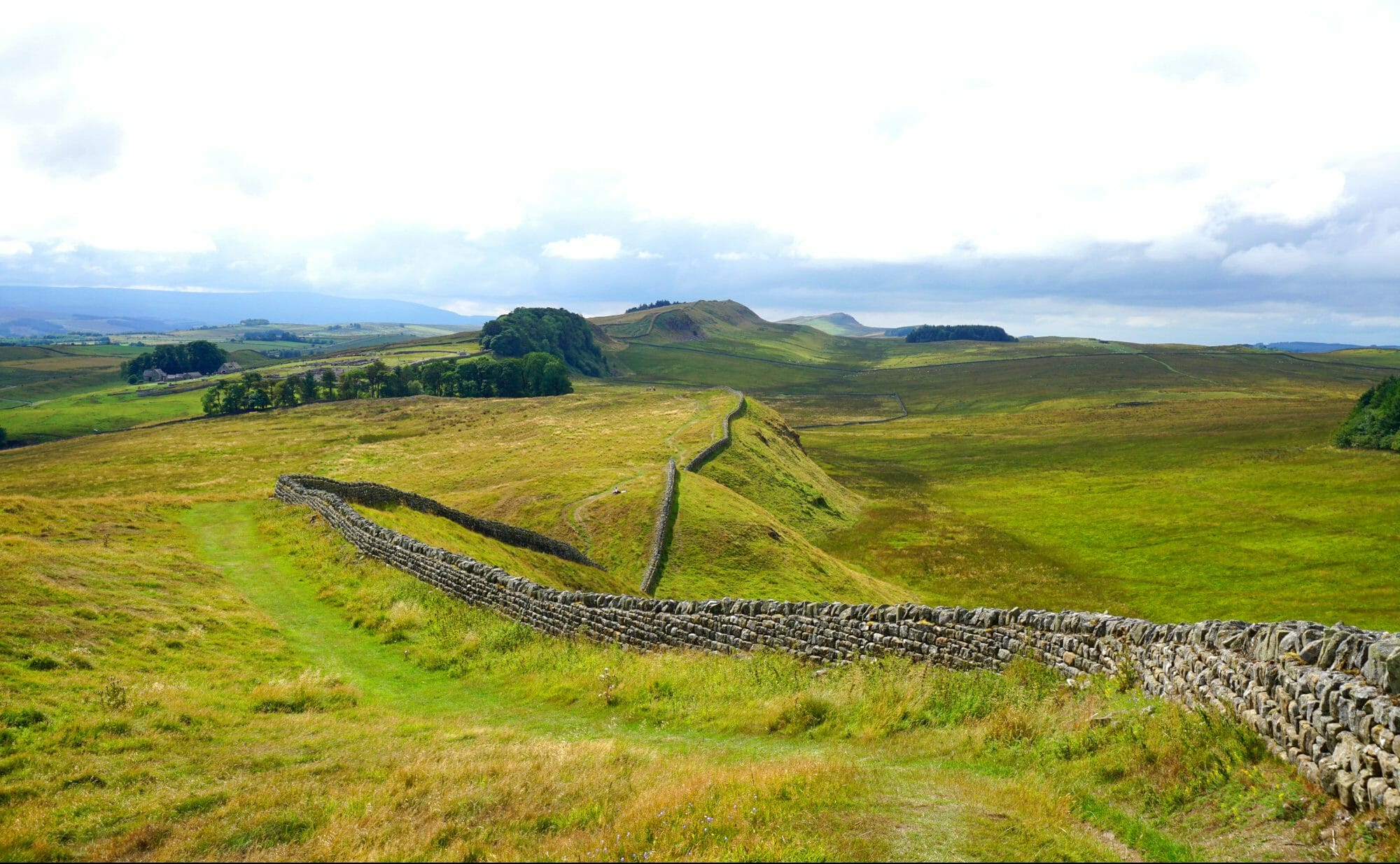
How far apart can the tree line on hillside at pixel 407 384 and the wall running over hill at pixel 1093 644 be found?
128 meters

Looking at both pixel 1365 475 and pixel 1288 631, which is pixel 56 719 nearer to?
pixel 1288 631

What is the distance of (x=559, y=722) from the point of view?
14102 millimetres

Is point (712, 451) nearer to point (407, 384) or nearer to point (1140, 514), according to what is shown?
point (1140, 514)

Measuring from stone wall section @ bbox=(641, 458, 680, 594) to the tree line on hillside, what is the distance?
108 meters

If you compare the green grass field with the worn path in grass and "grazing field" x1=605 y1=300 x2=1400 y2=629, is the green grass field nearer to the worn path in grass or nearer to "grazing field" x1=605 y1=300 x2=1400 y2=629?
the worn path in grass

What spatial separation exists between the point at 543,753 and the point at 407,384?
154136 mm

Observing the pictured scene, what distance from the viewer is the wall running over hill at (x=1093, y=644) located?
790cm

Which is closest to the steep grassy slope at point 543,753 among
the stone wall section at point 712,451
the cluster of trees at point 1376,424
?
the stone wall section at point 712,451

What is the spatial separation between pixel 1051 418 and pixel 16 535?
15775 centimetres

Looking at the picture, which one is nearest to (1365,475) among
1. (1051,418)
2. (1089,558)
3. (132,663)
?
(1089,558)

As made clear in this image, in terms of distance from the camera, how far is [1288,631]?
970 cm

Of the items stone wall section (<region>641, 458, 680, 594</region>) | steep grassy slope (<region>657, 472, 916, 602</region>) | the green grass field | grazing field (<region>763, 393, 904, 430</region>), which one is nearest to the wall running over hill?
the green grass field

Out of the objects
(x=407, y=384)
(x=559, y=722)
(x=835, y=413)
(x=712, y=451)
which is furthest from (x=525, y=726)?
(x=835, y=413)

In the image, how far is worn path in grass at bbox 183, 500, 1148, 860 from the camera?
27.2 feet
